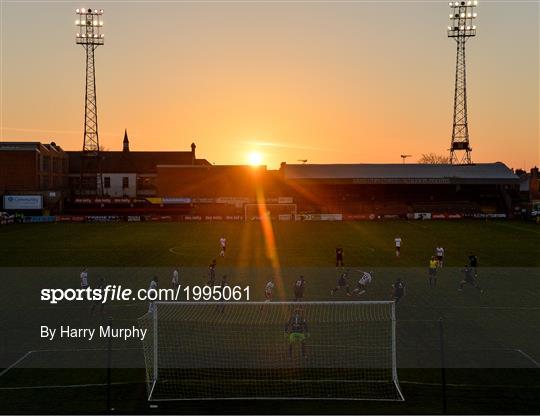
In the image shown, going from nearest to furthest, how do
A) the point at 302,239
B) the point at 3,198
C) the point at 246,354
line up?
the point at 246,354 < the point at 302,239 < the point at 3,198

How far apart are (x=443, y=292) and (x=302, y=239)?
26048 mm

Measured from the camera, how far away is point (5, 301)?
24906mm

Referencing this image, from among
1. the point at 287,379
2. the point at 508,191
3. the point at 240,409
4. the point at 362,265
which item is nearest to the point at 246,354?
the point at 287,379

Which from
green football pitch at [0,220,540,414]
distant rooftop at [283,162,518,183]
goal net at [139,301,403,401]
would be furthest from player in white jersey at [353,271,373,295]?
distant rooftop at [283,162,518,183]

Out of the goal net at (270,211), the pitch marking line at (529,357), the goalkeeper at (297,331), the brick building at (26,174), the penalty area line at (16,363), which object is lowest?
the penalty area line at (16,363)

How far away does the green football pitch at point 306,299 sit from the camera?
14188 mm

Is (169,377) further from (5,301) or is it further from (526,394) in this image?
(5,301)

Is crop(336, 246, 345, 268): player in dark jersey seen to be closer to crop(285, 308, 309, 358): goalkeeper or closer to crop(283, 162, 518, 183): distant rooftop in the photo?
crop(285, 308, 309, 358): goalkeeper

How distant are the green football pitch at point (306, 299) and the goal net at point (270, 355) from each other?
524mm

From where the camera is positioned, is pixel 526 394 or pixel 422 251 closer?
pixel 526 394

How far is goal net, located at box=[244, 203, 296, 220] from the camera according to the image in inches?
3235

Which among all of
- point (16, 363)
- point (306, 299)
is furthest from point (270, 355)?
point (306, 299)

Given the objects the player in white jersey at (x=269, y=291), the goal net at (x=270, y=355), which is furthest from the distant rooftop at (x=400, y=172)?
the goal net at (x=270, y=355)

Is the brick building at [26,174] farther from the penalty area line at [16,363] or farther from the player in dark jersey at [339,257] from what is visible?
the penalty area line at [16,363]
